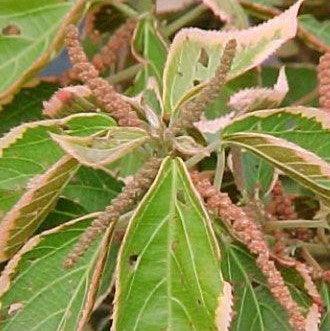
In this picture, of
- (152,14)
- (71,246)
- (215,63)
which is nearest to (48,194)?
(71,246)

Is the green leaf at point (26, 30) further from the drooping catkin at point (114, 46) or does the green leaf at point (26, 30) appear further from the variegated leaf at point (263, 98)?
the variegated leaf at point (263, 98)

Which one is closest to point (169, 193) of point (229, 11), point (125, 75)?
point (229, 11)

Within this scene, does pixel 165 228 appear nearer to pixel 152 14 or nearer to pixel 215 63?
pixel 215 63

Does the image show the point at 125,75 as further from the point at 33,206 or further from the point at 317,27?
the point at 33,206

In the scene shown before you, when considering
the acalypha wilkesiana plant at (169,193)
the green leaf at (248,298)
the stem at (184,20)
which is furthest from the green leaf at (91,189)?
the stem at (184,20)

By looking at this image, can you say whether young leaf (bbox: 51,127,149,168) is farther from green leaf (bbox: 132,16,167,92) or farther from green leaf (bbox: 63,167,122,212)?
green leaf (bbox: 132,16,167,92)

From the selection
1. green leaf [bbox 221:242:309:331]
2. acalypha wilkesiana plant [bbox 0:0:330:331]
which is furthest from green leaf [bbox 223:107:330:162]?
green leaf [bbox 221:242:309:331]
